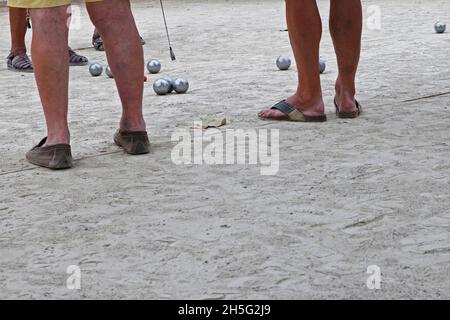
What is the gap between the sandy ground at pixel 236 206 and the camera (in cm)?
263

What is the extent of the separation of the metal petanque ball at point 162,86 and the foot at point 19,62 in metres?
1.50

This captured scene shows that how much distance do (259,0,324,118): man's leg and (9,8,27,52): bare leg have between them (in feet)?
8.90

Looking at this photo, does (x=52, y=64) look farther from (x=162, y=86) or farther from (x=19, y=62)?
(x=19, y=62)

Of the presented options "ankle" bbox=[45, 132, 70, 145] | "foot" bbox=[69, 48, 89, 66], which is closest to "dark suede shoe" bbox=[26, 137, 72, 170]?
"ankle" bbox=[45, 132, 70, 145]

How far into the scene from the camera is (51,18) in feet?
12.5

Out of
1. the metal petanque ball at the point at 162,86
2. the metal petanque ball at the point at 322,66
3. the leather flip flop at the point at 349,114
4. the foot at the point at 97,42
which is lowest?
the foot at the point at 97,42

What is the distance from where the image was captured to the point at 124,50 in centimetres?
402

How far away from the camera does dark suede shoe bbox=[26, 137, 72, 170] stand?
3.86 meters

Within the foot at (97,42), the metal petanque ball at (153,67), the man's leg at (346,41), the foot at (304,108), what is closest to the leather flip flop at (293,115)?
the foot at (304,108)

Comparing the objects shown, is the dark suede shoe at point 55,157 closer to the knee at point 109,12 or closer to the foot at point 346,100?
the knee at point 109,12

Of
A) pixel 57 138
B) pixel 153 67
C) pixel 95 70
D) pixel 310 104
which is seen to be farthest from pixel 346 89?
pixel 95 70

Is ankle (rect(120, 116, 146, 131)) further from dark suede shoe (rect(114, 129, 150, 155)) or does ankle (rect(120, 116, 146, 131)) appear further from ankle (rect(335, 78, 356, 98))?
ankle (rect(335, 78, 356, 98))

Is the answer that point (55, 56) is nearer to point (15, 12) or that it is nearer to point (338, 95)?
point (338, 95)

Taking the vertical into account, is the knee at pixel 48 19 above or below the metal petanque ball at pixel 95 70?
above
